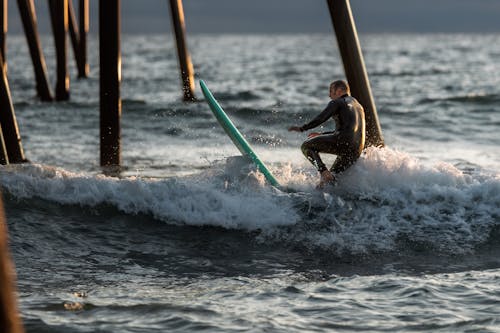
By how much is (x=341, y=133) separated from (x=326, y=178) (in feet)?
1.54

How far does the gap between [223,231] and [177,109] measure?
13669mm

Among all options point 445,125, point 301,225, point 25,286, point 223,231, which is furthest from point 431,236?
point 445,125

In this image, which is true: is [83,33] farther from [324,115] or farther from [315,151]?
[324,115]

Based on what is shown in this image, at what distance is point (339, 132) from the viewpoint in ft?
27.7

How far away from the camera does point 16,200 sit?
874cm

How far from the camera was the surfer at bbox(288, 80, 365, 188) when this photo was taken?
8.38 meters

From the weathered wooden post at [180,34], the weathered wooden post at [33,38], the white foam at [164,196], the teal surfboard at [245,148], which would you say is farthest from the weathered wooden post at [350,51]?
the weathered wooden post at [33,38]

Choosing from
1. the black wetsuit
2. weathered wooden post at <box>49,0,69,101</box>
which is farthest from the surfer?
weathered wooden post at <box>49,0,69,101</box>

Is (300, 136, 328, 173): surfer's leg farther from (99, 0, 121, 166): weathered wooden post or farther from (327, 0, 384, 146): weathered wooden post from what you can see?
(99, 0, 121, 166): weathered wooden post

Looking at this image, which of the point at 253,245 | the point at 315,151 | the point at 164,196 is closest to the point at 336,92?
the point at 315,151

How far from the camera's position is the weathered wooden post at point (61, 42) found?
58.3 feet

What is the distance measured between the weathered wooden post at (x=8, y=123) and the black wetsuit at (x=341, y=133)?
4142 millimetres

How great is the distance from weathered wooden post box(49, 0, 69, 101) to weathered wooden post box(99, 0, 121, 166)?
23.8 ft

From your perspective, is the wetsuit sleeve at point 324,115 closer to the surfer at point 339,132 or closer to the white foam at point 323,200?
the surfer at point 339,132
